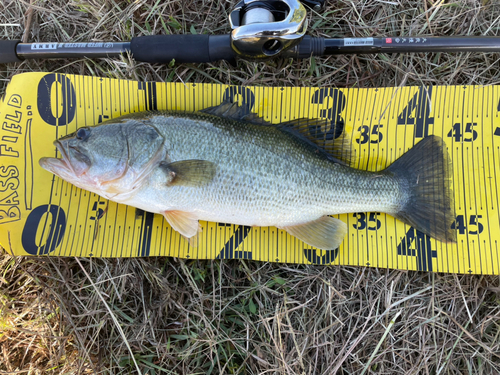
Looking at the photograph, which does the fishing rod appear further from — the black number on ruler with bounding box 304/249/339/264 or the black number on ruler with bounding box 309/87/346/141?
the black number on ruler with bounding box 304/249/339/264

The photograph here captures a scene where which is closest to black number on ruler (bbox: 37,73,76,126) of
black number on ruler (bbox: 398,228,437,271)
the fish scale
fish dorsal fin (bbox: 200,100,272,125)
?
the fish scale

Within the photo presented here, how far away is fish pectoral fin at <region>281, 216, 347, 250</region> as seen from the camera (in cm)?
223

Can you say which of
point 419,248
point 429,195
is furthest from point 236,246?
point 429,195

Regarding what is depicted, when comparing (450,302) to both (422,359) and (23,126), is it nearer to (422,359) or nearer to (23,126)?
(422,359)

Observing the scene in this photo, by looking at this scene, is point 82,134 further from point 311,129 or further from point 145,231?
point 311,129

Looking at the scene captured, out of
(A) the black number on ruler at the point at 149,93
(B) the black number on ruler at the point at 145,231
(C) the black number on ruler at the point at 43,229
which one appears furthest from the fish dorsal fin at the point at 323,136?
(C) the black number on ruler at the point at 43,229

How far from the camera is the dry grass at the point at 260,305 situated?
7.47 ft

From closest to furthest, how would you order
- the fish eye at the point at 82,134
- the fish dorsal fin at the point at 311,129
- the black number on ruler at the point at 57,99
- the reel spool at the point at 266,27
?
the reel spool at the point at 266,27 < the fish eye at the point at 82,134 < the fish dorsal fin at the point at 311,129 < the black number on ruler at the point at 57,99

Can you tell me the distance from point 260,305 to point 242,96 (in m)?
1.74

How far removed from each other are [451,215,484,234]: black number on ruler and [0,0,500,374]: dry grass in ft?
1.33

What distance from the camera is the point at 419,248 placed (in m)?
2.36

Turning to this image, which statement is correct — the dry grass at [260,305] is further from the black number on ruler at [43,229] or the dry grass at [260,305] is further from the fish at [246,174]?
the fish at [246,174]

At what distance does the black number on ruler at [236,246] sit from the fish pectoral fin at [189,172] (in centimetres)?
56

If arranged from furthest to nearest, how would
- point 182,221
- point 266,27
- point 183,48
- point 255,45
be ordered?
point 183,48, point 182,221, point 255,45, point 266,27
